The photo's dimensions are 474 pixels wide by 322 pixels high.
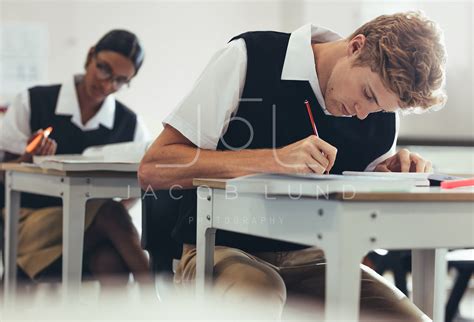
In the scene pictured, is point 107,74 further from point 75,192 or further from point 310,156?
point 310,156

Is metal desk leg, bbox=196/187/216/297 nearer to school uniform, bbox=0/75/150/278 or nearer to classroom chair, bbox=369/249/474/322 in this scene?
school uniform, bbox=0/75/150/278

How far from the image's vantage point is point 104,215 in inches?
95.8

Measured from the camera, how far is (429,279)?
1.60 meters

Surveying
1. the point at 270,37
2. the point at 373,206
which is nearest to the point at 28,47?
the point at 270,37

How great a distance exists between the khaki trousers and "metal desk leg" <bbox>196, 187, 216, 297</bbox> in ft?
0.07

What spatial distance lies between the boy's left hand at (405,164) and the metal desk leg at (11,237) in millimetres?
1254

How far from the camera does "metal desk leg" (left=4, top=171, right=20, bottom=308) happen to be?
2371 mm

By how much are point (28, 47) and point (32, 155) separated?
6.20 feet

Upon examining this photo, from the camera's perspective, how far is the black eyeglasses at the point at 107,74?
2709 mm

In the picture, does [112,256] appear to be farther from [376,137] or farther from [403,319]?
[403,319]

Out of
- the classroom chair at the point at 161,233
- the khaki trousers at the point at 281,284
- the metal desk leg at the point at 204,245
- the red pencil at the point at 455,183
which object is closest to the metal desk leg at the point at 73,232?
the classroom chair at the point at 161,233

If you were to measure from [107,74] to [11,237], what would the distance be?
704 millimetres

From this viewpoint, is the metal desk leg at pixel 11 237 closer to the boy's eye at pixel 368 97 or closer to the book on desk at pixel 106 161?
the book on desk at pixel 106 161

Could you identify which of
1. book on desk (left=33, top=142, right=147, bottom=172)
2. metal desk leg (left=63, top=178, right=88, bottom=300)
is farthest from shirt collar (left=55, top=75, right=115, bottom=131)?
metal desk leg (left=63, top=178, right=88, bottom=300)
